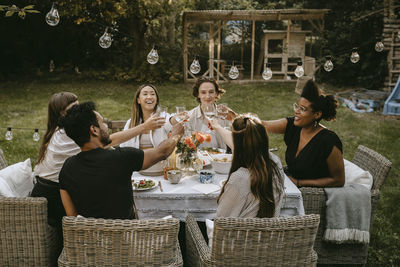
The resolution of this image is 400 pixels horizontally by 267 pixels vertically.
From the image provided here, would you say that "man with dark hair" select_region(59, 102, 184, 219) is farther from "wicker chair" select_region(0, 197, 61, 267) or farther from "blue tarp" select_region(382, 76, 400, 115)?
"blue tarp" select_region(382, 76, 400, 115)

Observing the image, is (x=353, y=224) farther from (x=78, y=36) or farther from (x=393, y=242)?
(x=78, y=36)

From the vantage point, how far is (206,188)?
276 centimetres

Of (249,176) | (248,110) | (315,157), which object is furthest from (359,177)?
(248,110)

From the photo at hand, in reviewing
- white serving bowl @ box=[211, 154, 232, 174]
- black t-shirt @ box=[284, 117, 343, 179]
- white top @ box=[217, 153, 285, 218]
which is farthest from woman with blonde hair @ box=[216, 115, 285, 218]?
black t-shirt @ box=[284, 117, 343, 179]

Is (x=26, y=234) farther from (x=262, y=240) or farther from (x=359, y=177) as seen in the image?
(x=359, y=177)

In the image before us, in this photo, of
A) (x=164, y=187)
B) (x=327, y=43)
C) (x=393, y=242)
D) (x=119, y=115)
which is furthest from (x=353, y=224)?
(x=327, y=43)

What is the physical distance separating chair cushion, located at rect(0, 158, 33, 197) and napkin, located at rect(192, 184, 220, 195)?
4.51 ft

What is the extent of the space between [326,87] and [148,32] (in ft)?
22.3

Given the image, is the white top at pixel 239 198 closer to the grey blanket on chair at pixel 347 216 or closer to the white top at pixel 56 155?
the grey blanket on chair at pixel 347 216

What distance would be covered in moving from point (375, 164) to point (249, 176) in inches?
65.1

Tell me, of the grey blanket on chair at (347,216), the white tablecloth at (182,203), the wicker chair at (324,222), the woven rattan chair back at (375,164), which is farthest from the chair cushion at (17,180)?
the woven rattan chair back at (375,164)

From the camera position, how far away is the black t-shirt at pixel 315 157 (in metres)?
3.03

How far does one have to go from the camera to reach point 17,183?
2963mm

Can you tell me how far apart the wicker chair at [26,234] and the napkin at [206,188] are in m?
1.05
